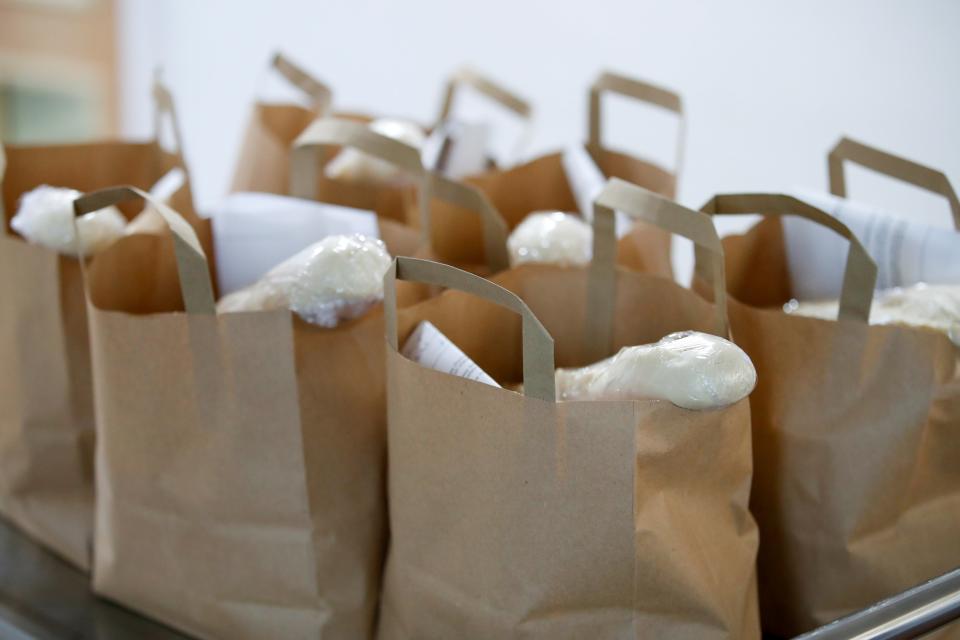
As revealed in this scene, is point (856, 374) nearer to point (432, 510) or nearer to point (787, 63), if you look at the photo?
point (432, 510)

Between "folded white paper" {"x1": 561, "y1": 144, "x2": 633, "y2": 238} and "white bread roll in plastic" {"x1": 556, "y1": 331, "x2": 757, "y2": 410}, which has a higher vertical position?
"folded white paper" {"x1": 561, "y1": 144, "x2": 633, "y2": 238}

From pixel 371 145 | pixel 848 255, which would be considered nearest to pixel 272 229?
pixel 371 145

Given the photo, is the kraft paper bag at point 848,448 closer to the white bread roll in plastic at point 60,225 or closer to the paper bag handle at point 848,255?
the paper bag handle at point 848,255

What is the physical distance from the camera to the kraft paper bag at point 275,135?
96cm

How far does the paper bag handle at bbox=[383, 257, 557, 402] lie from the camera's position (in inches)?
19.4

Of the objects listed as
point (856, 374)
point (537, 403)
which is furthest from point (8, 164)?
point (856, 374)

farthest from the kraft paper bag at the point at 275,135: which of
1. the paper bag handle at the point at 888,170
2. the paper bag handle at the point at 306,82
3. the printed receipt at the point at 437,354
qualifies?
the paper bag handle at the point at 888,170

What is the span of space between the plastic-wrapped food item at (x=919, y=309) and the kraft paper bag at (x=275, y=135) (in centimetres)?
56

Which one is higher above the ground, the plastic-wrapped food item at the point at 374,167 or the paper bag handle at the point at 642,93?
the paper bag handle at the point at 642,93

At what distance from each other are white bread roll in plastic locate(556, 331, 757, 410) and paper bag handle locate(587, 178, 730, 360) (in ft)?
0.18

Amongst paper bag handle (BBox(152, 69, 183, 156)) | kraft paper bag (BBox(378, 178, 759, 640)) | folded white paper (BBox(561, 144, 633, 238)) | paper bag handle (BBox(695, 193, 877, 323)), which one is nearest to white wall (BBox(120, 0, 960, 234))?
paper bag handle (BBox(152, 69, 183, 156))

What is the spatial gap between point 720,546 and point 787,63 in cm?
66

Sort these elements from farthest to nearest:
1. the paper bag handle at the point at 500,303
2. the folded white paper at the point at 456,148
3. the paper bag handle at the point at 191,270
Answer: the folded white paper at the point at 456,148 < the paper bag handle at the point at 191,270 < the paper bag handle at the point at 500,303

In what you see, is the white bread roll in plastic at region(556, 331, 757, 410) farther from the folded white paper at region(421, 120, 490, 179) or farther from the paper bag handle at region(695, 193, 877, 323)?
the folded white paper at region(421, 120, 490, 179)
